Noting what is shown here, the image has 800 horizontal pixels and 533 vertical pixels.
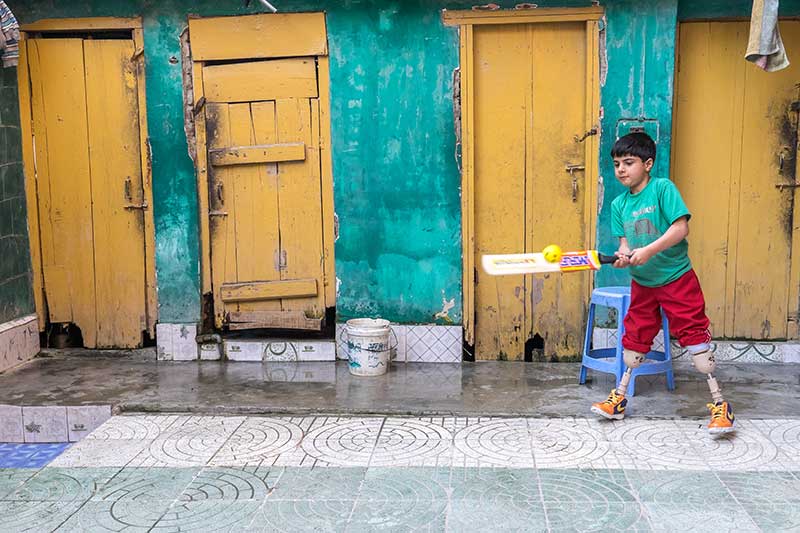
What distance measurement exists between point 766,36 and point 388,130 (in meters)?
2.67

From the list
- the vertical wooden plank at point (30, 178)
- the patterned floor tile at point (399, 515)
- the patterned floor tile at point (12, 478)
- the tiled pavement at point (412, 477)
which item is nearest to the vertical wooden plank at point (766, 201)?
the tiled pavement at point (412, 477)

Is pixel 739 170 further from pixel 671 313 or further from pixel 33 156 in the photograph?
pixel 33 156

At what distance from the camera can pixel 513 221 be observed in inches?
249

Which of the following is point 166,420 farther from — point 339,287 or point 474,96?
point 474,96

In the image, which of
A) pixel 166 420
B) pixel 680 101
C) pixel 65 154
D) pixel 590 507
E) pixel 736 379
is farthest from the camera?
pixel 65 154

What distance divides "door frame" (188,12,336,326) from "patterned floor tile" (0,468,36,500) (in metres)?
2.38

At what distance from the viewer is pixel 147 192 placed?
654 cm

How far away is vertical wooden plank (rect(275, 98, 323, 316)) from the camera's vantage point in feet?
20.9

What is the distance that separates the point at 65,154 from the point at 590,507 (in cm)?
494

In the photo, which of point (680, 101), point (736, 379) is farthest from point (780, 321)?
point (680, 101)

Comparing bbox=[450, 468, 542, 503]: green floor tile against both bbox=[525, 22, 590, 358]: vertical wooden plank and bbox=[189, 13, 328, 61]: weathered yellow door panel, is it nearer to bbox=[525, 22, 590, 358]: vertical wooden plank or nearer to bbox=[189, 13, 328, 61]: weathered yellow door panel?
bbox=[525, 22, 590, 358]: vertical wooden plank

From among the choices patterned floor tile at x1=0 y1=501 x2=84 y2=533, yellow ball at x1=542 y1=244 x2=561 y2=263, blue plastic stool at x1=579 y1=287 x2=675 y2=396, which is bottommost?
patterned floor tile at x1=0 y1=501 x2=84 y2=533

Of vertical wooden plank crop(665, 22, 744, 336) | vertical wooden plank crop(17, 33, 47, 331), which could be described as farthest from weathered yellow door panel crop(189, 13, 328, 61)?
vertical wooden plank crop(665, 22, 744, 336)

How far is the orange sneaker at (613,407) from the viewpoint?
489 centimetres
